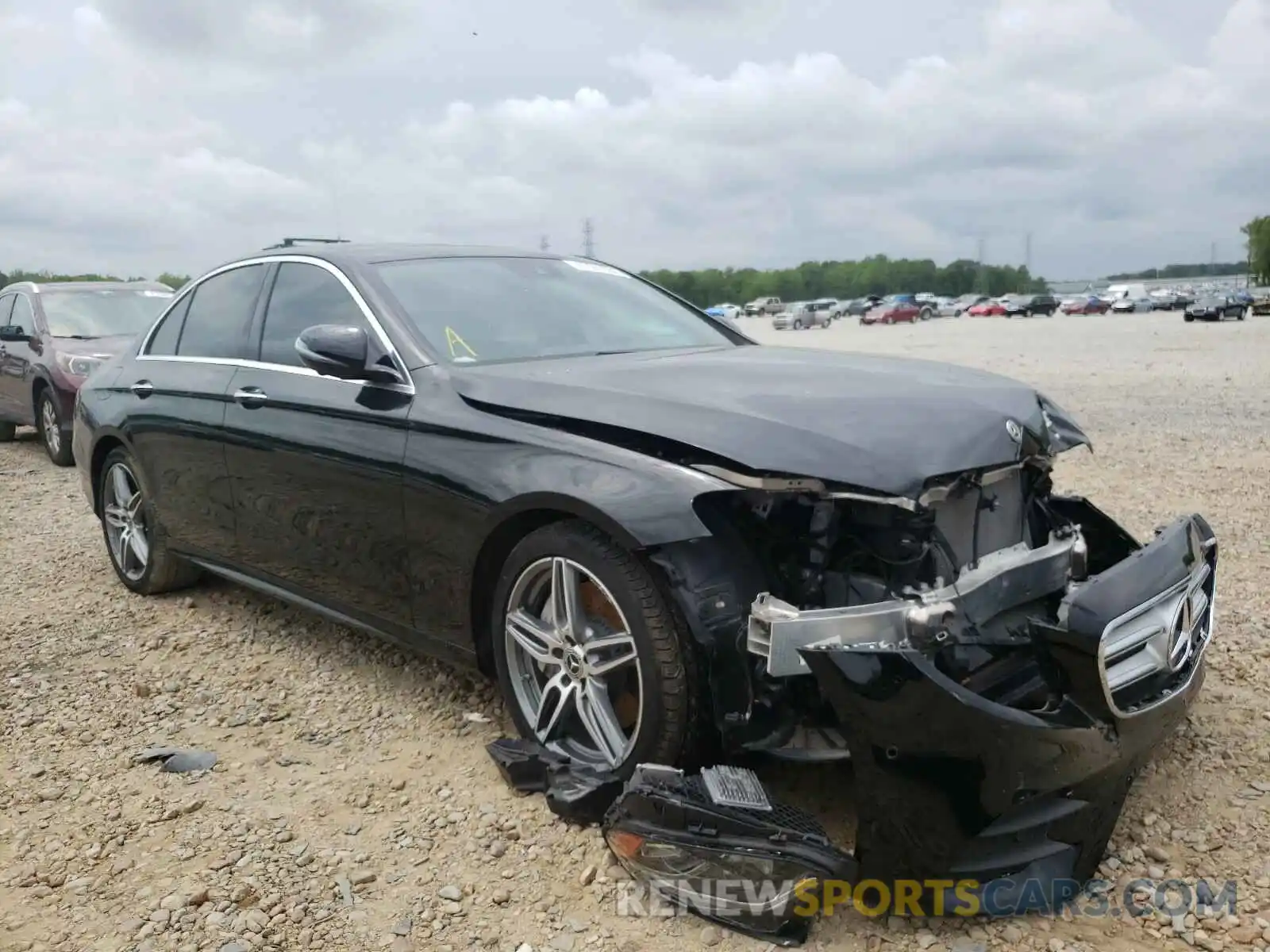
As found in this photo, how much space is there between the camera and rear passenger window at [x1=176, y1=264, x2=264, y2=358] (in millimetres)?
4344

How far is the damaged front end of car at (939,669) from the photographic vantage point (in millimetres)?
2225

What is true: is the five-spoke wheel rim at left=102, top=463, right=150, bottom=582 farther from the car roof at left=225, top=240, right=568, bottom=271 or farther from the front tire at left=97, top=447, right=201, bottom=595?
the car roof at left=225, top=240, right=568, bottom=271

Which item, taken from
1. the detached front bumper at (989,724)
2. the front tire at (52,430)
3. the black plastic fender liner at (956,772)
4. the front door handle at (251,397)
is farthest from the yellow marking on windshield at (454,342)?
the front tire at (52,430)

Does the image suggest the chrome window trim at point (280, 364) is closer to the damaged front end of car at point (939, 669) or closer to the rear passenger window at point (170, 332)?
the rear passenger window at point (170, 332)

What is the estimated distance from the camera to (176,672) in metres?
4.20

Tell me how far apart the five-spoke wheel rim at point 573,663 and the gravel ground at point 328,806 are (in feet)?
0.79

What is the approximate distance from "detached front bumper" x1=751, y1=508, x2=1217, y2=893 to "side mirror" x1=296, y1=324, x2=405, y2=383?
1594mm

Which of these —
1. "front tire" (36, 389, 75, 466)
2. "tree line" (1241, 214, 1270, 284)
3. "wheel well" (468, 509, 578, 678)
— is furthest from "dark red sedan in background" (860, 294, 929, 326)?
"wheel well" (468, 509, 578, 678)

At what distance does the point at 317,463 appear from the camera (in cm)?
362

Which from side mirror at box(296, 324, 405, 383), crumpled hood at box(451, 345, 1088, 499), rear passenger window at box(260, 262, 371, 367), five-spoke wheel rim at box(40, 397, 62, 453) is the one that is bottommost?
five-spoke wheel rim at box(40, 397, 62, 453)

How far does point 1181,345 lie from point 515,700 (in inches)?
1046

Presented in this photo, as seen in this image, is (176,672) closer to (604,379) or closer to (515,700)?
Result: (515,700)

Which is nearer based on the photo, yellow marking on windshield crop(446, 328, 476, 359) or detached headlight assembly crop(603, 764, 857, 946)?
detached headlight assembly crop(603, 764, 857, 946)

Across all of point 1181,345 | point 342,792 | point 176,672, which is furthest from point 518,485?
point 1181,345
